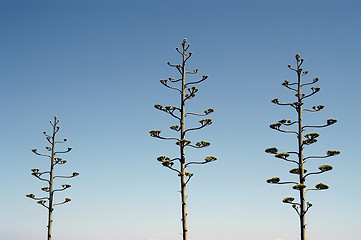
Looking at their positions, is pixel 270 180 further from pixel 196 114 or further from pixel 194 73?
pixel 194 73

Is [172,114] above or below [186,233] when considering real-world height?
above

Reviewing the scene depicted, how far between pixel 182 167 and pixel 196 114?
216 cm

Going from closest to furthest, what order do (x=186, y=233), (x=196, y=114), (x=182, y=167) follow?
(x=186, y=233)
(x=182, y=167)
(x=196, y=114)

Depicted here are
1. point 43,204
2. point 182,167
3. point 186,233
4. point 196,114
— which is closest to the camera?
point 186,233

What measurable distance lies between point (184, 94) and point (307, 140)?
4.99 meters

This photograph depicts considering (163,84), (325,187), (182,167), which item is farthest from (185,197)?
(325,187)

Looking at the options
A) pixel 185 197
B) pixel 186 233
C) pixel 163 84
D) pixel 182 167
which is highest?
pixel 163 84

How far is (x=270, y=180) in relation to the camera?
14375 mm

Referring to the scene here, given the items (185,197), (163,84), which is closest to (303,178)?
(185,197)

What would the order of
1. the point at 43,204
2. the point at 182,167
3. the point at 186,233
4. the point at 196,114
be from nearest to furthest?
the point at 186,233 → the point at 182,167 → the point at 196,114 → the point at 43,204

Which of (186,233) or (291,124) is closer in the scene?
(186,233)

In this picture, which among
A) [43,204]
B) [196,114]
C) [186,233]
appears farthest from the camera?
[43,204]

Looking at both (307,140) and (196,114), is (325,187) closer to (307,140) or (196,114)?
(307,140)

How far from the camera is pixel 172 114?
47.1ft
